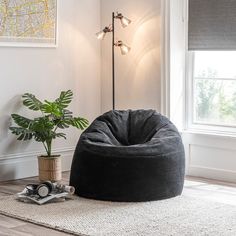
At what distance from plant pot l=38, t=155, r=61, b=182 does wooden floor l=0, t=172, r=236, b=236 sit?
0.15 metres

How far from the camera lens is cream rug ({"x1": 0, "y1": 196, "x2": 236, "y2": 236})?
13.0 feet

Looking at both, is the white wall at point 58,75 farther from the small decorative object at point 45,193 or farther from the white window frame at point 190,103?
the white window frame at point 190,103

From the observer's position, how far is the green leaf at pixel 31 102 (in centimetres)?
561

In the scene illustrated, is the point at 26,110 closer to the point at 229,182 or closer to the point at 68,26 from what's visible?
the point at 68,26

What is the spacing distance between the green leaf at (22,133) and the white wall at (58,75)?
22 centimetres

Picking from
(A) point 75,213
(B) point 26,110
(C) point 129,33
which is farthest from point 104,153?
(C) point 129,33

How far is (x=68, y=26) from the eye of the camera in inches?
242

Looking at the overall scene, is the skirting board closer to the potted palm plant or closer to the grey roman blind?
the potted palm plant

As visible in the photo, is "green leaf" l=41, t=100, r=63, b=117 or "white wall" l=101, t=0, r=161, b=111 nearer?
"green leaf" l=41, t=100, r=63, b=117

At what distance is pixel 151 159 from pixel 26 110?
1634 mm

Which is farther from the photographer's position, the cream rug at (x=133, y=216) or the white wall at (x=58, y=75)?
the white wall at (x=58, y=75)

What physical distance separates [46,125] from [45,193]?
0.89m

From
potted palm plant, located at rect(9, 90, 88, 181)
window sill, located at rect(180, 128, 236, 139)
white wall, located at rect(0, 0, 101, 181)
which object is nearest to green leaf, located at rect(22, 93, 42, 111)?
potted palm plant, located at rect(9, 90, 88, 181)

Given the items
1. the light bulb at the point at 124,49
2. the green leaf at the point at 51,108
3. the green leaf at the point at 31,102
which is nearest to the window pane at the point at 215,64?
the light bulb at the point at 124,49
